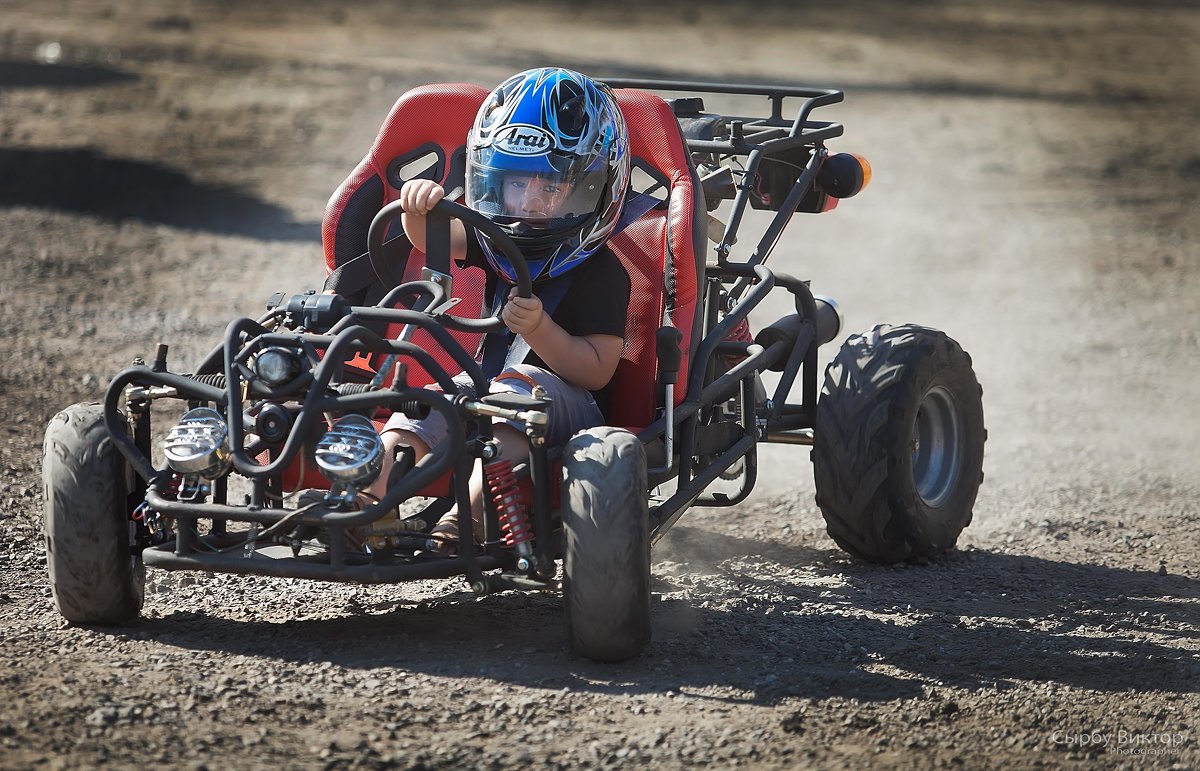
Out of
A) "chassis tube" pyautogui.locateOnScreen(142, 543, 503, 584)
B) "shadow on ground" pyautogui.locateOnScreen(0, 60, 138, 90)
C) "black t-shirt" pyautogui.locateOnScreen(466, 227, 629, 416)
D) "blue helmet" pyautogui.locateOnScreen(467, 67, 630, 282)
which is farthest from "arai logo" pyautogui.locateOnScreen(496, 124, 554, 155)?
"shadow on ground" pyautogui.locateOnScreen(0, 60, 138, 90)

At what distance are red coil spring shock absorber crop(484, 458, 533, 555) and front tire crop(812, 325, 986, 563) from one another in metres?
1.79

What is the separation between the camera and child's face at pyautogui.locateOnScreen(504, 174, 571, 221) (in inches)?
210

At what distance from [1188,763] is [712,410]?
219cm

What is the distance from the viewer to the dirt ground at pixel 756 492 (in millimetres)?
4586

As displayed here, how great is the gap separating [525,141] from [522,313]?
67 centimetres

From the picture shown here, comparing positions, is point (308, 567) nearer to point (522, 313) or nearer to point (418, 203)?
point (522, 313)

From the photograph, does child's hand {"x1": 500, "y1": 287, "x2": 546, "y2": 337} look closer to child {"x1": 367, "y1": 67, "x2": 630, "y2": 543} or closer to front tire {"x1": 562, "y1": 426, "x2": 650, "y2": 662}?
child {"x1": 367, "y1": 67, "x2": 630, "y2": 543}

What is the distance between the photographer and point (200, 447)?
4777mm

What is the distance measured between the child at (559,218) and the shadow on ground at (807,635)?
760mm

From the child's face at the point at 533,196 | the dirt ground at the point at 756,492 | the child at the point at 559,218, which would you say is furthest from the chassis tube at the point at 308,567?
the child's face at the point at 533,196

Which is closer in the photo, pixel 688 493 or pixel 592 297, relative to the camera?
pixel 592 297

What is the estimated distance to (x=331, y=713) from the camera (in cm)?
455

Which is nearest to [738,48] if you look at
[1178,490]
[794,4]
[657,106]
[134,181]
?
[794,4]

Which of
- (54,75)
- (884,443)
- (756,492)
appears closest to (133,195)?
(54,75)
